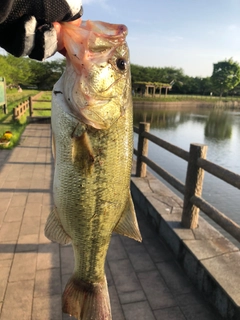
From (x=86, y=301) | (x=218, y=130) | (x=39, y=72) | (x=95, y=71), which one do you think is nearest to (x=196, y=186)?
(x=86, y=301)

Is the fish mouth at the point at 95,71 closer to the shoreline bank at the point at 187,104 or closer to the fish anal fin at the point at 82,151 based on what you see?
the fish anal fin at the point at 82,151

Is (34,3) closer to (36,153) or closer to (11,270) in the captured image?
(11,270)

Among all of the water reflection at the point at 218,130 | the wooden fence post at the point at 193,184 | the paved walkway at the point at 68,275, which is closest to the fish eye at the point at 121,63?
the wooden fence post at the point at 193,184

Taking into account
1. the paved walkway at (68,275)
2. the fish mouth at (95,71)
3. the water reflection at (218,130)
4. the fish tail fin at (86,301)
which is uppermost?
the fish mouth at (95,71)

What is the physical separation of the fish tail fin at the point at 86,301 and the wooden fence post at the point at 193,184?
1.90 m

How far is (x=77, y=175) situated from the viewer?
1.47 meters

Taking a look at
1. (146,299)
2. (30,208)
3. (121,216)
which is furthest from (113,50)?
(30,208)

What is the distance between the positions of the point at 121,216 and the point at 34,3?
1.25 metres

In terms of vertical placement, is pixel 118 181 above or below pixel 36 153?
Result: above

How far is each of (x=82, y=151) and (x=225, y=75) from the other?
274 ft

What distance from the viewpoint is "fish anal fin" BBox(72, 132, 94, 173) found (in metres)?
1.41

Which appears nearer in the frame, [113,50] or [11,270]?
[113,50]

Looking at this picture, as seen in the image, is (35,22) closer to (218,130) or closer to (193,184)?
(193,184)

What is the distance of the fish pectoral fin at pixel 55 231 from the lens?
1686 millimetres
